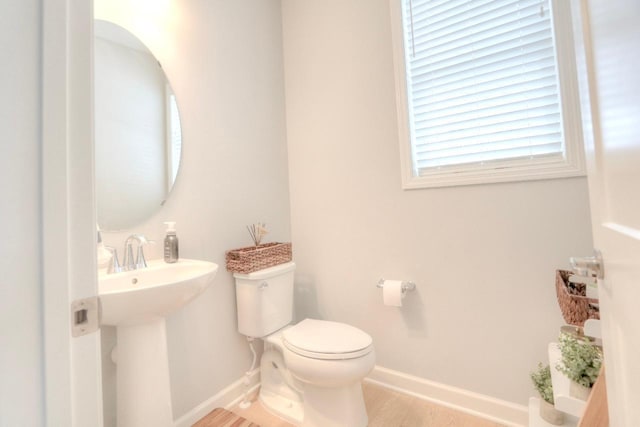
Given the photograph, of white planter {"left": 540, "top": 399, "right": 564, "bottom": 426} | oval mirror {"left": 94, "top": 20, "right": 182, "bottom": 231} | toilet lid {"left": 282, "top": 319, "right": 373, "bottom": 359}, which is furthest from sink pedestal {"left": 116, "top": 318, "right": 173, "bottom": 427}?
white planter {"left": 540, "top": 399, "right": 564, "bottom": 426}

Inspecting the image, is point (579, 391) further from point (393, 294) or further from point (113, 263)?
point (113, 263)

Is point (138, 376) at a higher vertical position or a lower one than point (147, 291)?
lower

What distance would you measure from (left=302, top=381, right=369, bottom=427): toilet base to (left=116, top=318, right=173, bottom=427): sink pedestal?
2.16 ft

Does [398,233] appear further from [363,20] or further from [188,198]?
[363,20]

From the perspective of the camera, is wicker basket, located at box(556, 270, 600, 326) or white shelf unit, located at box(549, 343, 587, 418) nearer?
white shelf unit, located at box(549, 343, 587, 418)

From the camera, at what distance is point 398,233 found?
173 cm

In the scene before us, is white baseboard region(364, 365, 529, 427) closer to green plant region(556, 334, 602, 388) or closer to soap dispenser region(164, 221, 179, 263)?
green plant region(556, 334, 602, 388)

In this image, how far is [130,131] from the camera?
1.33 m

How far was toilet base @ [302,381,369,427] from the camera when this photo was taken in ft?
4.49

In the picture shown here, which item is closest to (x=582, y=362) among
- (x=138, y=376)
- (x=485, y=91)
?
(x=485, y=91)

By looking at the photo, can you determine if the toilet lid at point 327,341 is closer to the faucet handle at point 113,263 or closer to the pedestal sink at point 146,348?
the pedestal sink at point 146,348

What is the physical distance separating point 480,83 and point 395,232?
0.91 m

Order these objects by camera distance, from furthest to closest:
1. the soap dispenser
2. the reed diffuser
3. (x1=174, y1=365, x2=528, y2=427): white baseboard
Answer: the reed diffuser
(x1=174, y1=365, x2=528, y2=427): white baseboard
the soap dispenser

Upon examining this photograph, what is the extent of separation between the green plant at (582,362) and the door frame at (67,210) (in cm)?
125
